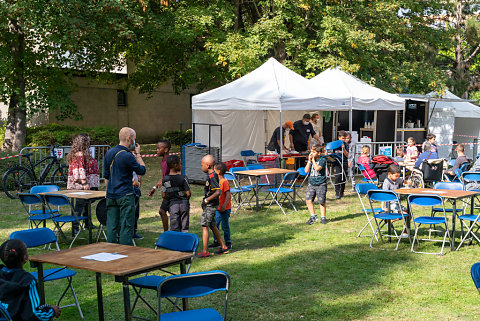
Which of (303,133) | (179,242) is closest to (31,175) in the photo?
(303,133)

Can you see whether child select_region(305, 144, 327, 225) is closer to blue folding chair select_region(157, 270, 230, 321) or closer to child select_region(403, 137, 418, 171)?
child select_region(403, 137, 418, 171)

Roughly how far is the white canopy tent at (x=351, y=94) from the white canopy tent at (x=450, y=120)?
4.00 metres

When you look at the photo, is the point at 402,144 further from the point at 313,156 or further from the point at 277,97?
the point at 313,156

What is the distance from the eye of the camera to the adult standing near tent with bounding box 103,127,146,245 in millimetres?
6430

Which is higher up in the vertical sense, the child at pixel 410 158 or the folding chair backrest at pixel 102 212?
the child at pixel 410 158

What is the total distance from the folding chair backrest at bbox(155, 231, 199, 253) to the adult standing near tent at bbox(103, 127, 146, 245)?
1.24 metres

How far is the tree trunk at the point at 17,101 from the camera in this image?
17.1 m

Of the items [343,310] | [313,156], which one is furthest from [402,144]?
[343,310]

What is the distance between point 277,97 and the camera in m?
13.2

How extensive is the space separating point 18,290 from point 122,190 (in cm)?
277

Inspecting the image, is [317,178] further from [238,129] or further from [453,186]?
[238,129]

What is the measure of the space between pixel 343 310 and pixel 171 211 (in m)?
2.80

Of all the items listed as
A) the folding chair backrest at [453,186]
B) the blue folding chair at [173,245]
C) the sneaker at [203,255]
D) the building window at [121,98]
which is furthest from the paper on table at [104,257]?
the building window at [121,98]

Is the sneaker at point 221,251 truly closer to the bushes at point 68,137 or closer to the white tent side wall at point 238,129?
the bushes at point 68,137
